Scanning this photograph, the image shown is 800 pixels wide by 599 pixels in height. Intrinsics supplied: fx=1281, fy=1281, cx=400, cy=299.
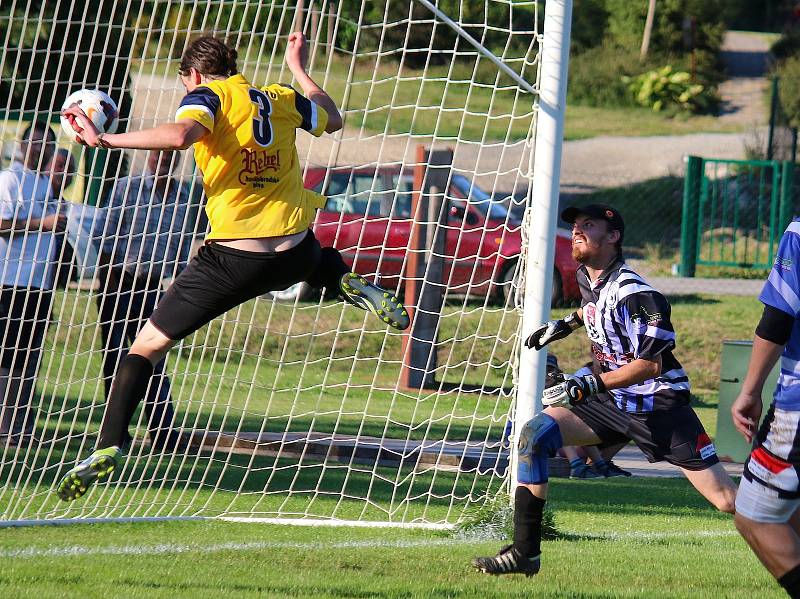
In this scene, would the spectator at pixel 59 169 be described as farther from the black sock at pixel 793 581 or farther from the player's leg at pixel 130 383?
the black sock at pixel 793 581

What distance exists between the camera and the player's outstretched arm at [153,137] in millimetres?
5531

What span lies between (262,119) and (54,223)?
2769 mm

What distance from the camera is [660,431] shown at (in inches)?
251

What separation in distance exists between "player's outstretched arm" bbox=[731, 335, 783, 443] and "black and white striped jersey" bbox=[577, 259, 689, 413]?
1.49 meters

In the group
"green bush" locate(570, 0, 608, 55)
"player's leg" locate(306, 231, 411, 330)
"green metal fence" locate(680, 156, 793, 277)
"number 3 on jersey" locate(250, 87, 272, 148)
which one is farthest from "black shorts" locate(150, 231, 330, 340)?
"green bush" locate(570, 0, 608, 55)

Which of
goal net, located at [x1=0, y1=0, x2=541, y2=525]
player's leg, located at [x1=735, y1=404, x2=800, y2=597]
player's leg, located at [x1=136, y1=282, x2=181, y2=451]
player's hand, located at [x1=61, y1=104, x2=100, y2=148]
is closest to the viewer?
player's leg, located at [x1=735, y1=404, x2=800, y2=597]

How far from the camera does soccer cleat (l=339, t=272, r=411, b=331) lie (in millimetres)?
6422

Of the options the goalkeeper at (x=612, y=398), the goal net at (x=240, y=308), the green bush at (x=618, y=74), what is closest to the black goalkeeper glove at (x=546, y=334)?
the goalkeeper at (x=612, y=398)

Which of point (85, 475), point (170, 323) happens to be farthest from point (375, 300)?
point (85, 475)

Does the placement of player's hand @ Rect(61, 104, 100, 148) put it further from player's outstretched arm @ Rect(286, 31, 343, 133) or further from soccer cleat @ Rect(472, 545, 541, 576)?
soccer cleat @ Rect(472, 545, 541, 576)

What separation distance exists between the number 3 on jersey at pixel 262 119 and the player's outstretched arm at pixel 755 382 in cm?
254

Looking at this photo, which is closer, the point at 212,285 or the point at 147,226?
the point at 212,285

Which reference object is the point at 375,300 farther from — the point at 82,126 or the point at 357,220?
the point at 357,220

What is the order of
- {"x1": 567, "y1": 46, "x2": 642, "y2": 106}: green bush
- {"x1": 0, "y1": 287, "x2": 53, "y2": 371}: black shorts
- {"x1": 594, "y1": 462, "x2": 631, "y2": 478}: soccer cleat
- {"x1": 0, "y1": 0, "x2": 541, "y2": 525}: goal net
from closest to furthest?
{"x1": 0, "y1": 0, "x2": 541, "y2": 525}: goal net
{"x1": 0, "y1": 287, "x2": 53, "y2": 371}: black shorts
{"x1": 594, "y1": 462, "x2": 631, "y2": 478}: soccer cleat
{"x1": 567, "y1": 46, "x2": 642, "y2": 106}: green bush
